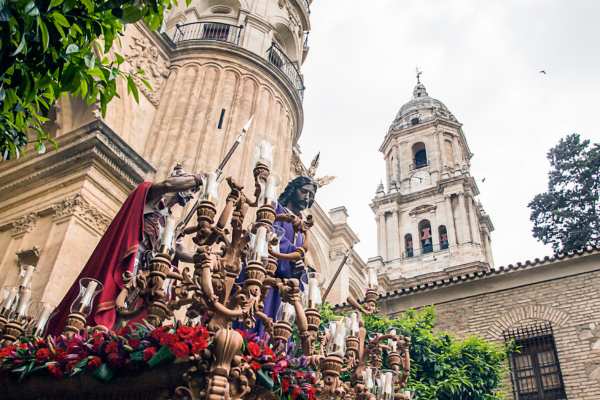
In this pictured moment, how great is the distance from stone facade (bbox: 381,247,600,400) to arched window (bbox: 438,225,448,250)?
2176cm

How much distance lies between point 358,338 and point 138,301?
2352 millimetres

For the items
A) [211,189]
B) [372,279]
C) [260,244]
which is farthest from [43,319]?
[372,279]

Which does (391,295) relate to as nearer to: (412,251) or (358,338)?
(358,338)

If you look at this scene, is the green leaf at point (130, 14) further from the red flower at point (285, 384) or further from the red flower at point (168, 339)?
the red flower at point (285, 384)

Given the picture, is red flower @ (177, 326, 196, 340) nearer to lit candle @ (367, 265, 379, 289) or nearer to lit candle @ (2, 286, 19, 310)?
lit candle @ (2, 286, 19, 310)

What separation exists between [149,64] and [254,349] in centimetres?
1245

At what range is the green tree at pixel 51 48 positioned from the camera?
3971 millimetres

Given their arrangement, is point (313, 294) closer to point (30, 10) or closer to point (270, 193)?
point (270, 193)

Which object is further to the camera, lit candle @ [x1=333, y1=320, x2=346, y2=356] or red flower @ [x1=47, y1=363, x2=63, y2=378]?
lit candle @ [x1=333, y1=320, x2=346, y2=356]

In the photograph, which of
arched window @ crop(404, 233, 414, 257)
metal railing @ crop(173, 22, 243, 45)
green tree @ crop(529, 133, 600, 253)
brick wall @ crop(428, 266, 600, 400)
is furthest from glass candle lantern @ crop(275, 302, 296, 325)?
arched window @ crop(404, 233, 414, 257)

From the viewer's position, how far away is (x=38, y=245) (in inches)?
436

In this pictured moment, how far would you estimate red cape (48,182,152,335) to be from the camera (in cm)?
505

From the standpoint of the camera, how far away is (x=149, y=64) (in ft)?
49.1

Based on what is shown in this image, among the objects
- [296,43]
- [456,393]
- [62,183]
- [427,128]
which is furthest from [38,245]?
[427,128]
